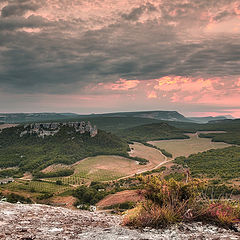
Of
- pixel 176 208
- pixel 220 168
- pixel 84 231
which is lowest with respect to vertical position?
pixel 220 168

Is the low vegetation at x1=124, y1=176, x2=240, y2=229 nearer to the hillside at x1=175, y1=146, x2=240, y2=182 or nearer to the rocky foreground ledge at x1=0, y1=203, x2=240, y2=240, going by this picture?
the rocky foreground ledge at x1=0, y1=203, x2=240, y2=240

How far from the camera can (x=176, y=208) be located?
24.4 ft

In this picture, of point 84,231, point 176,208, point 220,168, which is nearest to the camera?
point 84,231

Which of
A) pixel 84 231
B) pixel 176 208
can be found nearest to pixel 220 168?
pixel 176 208

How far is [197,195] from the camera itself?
324 inches

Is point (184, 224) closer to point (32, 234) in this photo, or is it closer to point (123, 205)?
point (32, 234)

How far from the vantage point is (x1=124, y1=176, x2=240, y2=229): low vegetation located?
695cm

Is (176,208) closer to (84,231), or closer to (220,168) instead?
(84,231)

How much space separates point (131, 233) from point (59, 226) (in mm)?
2810

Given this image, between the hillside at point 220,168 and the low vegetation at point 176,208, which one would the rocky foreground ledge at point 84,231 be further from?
the hillside at point 220,168

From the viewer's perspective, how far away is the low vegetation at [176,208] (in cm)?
695

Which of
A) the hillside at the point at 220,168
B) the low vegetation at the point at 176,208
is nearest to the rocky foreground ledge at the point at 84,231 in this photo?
the low vegetation at the point at 176,208

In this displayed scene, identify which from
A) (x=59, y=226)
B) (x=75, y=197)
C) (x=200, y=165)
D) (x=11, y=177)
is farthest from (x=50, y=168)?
(x=59, y=226)

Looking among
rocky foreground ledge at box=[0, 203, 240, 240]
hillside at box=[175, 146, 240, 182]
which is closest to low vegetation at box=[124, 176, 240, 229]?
rocky foreground ledge at box=[0, 203, 240, 240]
